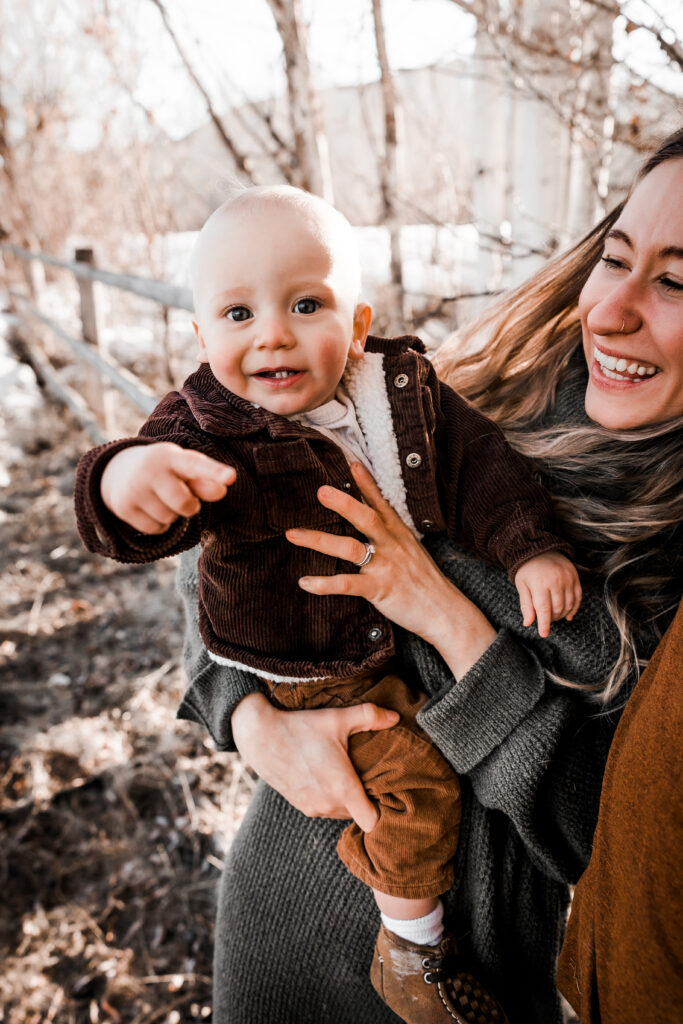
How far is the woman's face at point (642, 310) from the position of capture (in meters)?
1.12

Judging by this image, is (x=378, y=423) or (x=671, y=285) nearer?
(x=671, y=285)

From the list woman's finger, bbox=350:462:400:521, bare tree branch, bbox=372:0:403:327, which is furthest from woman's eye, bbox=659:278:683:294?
bare tree branch, bbox=372:0:403:327

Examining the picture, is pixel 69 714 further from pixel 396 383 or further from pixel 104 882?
pixel 396 383

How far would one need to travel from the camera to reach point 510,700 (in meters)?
1.15

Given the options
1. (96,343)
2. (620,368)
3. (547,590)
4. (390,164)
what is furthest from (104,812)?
(96,343)

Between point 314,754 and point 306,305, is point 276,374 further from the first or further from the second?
point 314,754

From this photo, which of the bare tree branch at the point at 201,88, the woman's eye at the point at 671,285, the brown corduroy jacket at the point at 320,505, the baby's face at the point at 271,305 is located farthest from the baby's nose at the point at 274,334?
the bare tree branch at the point at 201,88

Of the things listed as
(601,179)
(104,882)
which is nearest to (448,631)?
(104,882)

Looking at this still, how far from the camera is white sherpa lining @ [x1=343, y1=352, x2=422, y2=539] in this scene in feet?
4.11

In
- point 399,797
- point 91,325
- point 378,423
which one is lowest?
point 91,325

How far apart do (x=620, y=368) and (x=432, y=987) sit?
1.14 metres

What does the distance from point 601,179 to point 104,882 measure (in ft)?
11.8

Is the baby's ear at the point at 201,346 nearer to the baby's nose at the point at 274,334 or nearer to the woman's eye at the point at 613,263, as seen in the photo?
the baby's nose at the point at 274,334

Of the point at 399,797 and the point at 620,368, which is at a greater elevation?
the point at 620,368
